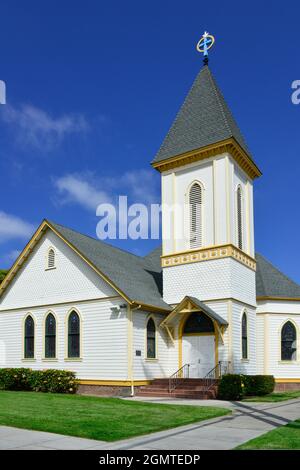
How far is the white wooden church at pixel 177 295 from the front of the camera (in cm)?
2392

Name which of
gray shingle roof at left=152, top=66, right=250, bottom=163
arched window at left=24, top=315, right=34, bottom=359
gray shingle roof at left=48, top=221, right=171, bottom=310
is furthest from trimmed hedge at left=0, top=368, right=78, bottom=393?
gray shingle roof at left=152, top=66, right=250, bottom=163

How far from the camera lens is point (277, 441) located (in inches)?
404

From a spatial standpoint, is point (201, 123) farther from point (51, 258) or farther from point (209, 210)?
point (51, 258)

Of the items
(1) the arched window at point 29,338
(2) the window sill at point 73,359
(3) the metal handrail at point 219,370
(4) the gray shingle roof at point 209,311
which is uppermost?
(4) the gray shingle roof at point 209,311

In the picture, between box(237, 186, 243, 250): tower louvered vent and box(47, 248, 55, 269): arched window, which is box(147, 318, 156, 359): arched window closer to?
box(237, 186, 243, 250): tower louvered vent

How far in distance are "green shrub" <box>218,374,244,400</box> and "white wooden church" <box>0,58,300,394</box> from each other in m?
2.30

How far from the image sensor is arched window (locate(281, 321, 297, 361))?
28.6 m

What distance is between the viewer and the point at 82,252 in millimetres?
25125

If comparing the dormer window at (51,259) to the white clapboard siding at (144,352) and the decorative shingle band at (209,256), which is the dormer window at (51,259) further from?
the white clapboard siding at (144,352)

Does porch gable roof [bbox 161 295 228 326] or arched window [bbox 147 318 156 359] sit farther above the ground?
porch gable roof [bbox 161 295 228 326]

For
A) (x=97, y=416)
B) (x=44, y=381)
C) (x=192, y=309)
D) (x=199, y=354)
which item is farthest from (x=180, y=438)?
(x=44, y=381)

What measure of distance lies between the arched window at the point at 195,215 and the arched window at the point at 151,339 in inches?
168

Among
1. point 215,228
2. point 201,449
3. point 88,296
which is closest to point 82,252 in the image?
point 88,296

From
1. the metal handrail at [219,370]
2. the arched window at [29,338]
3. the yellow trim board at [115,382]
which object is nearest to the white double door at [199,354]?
the metal handrail at [219,370]
